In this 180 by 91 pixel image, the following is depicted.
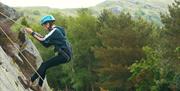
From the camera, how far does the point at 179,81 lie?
52.5 meters

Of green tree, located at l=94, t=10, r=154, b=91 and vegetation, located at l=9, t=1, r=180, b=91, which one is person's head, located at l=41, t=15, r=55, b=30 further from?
green tree, located at l=94, t=10, r=154, b=91

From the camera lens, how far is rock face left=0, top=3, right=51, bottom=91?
12.4 meters

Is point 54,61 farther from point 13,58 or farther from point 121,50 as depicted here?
point 121,50

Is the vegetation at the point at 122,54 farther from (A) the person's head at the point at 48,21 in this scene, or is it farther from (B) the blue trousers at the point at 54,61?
(A) the person's head at the point at 48,21

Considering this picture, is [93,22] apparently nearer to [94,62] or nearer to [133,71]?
[94,62]

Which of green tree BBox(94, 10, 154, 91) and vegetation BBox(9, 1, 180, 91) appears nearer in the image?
vegetation BBox(9, 1, 180, 91)

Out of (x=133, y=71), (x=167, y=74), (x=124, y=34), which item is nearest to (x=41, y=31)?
(x=124, y=34)

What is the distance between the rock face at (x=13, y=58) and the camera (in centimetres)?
1243

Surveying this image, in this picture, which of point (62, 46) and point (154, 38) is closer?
point (62, 46)

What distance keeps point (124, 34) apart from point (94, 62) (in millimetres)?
16249

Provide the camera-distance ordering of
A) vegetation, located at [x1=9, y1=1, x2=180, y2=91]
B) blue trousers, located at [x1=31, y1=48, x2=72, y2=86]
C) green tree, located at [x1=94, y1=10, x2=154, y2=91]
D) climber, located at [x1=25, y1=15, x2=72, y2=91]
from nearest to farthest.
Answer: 1. climber, located at [x1=25, y1=15, x2=72, y2=91]
2. blue trousers, located at [x1=31, y1=48, x2=72, y2=86]
3. vegetation, located at [x1=9, y1=1, x2=180, y2=91]
4. green tree, located at [x1=94, y1=10, x2=154, y2=91]

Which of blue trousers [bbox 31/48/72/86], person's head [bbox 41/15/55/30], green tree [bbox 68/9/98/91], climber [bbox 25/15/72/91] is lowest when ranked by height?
green tree [bbox 68/9/98/91]

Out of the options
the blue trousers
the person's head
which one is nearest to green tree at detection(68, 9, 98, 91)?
the blue trousers

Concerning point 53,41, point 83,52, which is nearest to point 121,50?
point 83,52
